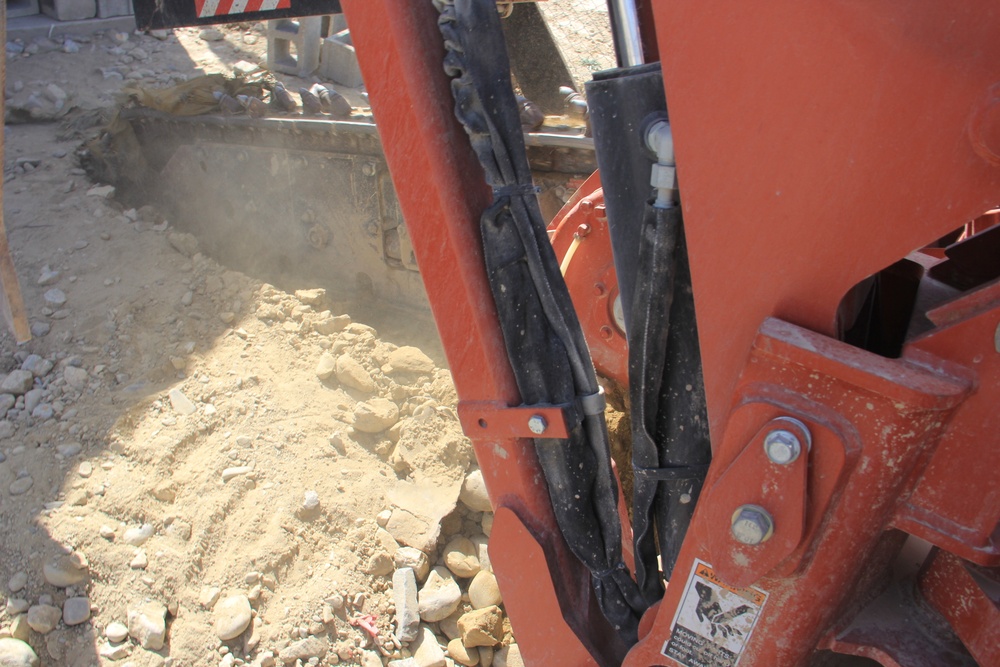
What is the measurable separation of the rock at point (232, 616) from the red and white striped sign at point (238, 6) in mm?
2208

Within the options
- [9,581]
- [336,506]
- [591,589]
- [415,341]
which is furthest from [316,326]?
[591,589]

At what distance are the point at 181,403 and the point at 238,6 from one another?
1.69 meters

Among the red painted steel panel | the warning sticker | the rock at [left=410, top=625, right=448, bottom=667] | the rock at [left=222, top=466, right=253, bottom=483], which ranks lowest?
the rock at [left=410, top=625, right=448, bottom=667]

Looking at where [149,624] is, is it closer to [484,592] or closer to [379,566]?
[379,566]

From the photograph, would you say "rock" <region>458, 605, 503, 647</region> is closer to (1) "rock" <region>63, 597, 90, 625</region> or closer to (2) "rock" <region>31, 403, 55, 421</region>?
(1) "rock" <region>63, 597, 90, 625</region>

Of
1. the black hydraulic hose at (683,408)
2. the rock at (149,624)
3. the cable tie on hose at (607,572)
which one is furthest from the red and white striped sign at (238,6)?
the cable tie on hose at (607,572)

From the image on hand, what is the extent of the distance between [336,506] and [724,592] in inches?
77.7

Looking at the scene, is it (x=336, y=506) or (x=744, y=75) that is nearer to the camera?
(x=744, y=75)

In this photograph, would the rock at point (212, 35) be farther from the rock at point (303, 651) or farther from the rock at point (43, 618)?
the rock at point (303, 651)

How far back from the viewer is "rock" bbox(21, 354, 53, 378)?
3.63m

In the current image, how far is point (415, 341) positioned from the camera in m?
4.39

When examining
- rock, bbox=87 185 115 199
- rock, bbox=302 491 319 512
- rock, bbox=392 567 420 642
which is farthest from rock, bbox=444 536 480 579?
rock, bbox=87 185 115 199

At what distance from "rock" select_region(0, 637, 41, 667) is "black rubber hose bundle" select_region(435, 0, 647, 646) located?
200cm

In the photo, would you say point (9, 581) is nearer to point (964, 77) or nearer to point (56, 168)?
point (964, 77)
